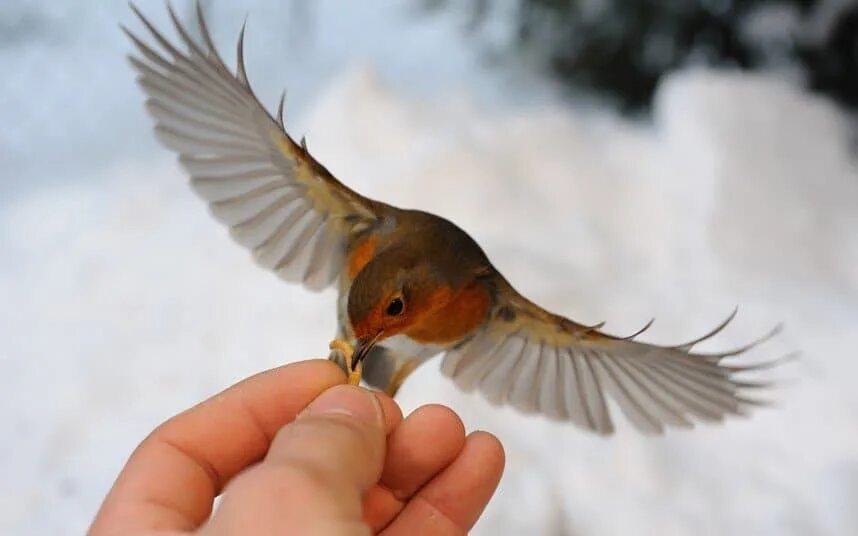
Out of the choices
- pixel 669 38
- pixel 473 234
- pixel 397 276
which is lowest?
pixel 397 276

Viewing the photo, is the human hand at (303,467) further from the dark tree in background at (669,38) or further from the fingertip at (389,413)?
the dark tree in background at (669,38)

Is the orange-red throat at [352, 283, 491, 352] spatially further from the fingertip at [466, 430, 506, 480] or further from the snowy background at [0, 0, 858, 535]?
the snowy background at [0, 0, 858, 535]

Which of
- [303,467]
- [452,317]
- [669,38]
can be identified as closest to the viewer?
[303,467]

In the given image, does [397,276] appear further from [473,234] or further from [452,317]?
[473,234]

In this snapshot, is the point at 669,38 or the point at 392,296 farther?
the point at 669,38

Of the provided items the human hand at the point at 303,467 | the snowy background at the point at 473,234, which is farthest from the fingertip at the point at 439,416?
the snowy background at the point at 473,234

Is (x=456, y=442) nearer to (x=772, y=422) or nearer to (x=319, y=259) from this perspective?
(x=319, y=259)

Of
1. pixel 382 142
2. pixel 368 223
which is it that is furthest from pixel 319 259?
pixel 382 142

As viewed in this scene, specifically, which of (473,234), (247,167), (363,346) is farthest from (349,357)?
(473,234)
